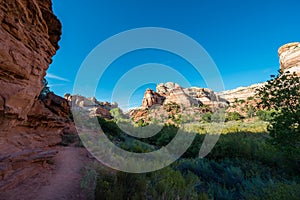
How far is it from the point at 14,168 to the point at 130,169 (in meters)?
2.71

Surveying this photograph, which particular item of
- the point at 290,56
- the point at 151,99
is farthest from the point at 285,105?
the point at 290,56

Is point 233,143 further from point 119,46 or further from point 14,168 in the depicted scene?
point 119,46

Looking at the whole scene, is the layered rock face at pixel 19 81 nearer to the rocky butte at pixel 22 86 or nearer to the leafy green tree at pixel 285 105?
the rocky butte at pixel 22 86

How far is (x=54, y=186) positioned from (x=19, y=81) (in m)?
2.88

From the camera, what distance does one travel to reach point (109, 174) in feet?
11.3

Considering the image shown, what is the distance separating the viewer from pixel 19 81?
3.82 m

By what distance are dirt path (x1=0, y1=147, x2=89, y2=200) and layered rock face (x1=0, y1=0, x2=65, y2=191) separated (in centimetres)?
24

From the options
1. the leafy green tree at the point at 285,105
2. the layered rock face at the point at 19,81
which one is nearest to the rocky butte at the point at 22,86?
the layered rock face at the point at 19,81

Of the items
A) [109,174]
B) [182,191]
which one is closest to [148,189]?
[182,191]

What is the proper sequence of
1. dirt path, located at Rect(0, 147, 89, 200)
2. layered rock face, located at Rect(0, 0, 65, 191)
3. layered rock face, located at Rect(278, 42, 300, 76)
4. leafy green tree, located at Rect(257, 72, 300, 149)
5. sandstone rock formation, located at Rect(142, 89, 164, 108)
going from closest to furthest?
dirt path, located at Rect(0, 147, 89, 200) < layered rock face, located at Rect(0, 0, 65, 191) < leafy green tree, located at Rect(257, 72, 300, 149) < layered rock face, located at Rect(278, 42, 300, 76) < sandstone rock formation, located at Rect(142, 89, 164, 108)

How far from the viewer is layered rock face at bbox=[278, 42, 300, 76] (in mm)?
51375

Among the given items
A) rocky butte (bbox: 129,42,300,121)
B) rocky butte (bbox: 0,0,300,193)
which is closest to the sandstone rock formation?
rocky butte (bbox: 129,42,300,121)

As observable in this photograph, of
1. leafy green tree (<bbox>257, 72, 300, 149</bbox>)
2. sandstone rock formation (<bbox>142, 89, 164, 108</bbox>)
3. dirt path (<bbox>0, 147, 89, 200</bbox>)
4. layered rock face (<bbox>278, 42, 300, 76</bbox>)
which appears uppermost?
layered rock face (<bbox>278, 42, 300, 76</bbox>)

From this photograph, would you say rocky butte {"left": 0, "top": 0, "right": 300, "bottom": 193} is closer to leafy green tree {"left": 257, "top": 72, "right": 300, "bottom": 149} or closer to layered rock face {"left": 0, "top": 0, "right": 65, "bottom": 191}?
layered rock face {"left": 0, "top": 0, "right": 65, "bottom": 191}
